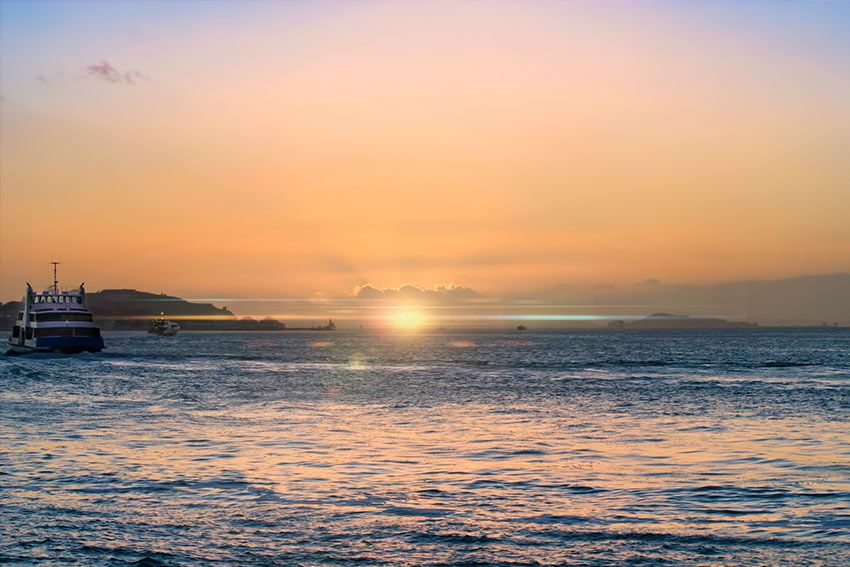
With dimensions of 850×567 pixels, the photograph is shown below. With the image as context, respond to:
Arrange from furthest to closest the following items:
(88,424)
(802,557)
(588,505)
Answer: (88,424)
(588,505)
(802,557)

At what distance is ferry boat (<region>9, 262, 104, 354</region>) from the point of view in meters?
108

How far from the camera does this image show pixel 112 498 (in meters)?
19.0

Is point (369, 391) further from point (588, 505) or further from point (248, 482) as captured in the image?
point (588, 505)

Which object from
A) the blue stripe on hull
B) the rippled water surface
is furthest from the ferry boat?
the rippled water surface

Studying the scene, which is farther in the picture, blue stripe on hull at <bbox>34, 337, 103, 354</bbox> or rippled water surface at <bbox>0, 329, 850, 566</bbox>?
blue stripe on hull at <bbox>34, 337, 103, 354</bbox>

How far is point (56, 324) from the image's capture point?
355ft

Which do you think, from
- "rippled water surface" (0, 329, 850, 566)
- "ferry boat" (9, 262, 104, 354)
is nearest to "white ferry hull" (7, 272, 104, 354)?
"ferry boat" (9, 262, 104, 354)

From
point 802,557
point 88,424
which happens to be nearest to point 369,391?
point 88,424

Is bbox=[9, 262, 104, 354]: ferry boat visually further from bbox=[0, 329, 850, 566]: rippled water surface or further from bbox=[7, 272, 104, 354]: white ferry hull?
bbox=[0, 329, 850, 566]: rippled water surface

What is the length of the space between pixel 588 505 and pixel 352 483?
6.24 meters

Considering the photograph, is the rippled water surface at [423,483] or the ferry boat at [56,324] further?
the ferry boat at [56,324]

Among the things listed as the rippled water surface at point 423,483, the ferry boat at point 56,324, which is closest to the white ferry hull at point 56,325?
the ferry boat at point 56,324

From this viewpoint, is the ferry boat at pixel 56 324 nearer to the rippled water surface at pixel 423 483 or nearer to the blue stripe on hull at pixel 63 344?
the blue stripe on hull at pixel 63 344

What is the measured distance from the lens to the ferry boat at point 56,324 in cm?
10781
